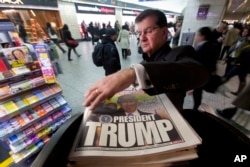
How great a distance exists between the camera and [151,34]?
0.77 meters

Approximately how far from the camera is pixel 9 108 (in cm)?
135

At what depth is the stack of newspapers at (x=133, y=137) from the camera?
1.06ft

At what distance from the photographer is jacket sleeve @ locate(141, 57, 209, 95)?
0.39 m

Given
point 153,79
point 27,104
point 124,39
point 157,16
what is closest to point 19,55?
point 27,104

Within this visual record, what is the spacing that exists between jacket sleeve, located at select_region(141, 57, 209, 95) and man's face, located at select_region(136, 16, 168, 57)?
15.4 inches

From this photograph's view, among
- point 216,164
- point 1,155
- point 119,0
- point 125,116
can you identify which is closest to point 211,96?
point 216,164

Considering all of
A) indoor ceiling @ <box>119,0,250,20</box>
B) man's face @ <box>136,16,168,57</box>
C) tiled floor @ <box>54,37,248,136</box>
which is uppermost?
indoor ceiling @ <box>119,0,250,20</box>

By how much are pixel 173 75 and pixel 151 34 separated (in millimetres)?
444

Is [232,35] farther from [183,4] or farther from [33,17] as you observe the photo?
[33,17]

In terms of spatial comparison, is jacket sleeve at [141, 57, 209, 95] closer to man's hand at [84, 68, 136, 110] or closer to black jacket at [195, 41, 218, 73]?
man's hand at [84, 68, 136, 110]

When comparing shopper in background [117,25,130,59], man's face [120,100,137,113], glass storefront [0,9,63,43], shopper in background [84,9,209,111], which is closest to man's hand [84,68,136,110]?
shopper in background [84,9,209,111]

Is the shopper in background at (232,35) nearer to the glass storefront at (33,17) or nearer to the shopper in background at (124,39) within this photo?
the shopper in background at (124,39)

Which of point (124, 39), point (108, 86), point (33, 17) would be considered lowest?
point (124, 39)

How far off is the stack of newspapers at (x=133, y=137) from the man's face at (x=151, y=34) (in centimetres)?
44
